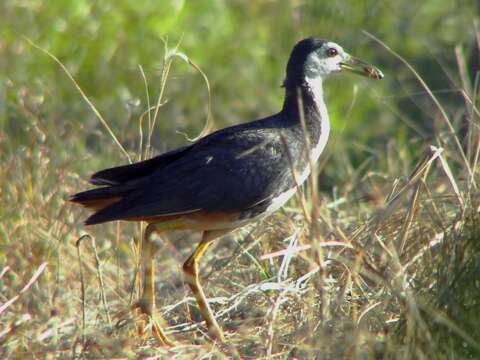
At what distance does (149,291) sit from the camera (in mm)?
4773

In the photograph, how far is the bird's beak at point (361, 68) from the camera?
5.59m

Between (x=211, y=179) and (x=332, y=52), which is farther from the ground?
(x=332, y=52)

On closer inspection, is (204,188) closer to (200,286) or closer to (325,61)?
A: (200,286)

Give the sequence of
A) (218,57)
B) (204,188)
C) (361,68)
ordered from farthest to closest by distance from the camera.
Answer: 1. (218,57)
2. (361,68)
3. (204,188)

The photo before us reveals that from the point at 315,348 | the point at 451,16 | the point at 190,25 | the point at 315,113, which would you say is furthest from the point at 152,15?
the point at 315,348

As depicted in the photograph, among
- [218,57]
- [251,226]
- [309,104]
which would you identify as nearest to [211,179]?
[309,104]

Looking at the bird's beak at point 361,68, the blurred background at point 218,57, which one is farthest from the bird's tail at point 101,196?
the blurred background at point 218,57

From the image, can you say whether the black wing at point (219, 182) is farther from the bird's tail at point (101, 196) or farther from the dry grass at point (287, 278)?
the dry grass at point (287, 278)

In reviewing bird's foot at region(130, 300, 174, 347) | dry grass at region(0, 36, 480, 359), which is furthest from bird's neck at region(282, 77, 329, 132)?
bird's foot at region(130, 300, 174, 347)

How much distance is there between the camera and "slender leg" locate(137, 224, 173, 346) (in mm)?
4504

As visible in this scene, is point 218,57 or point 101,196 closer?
point 101,196

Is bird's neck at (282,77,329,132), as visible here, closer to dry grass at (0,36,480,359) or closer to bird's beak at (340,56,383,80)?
bird's beak at (340,56,383,80)

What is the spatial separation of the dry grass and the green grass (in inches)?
0.5

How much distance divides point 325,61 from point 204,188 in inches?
46.0
